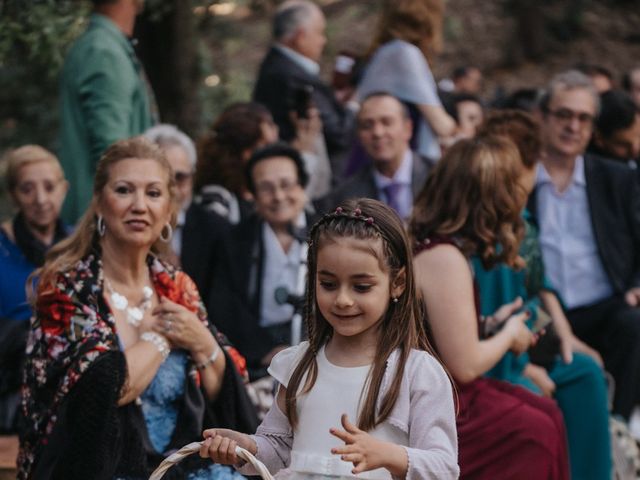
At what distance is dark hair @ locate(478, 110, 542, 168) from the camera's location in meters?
5.79

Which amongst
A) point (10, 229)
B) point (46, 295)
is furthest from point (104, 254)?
point (10, 229)

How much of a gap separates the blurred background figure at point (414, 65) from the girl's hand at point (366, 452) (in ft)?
15.2

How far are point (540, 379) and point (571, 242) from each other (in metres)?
1.34

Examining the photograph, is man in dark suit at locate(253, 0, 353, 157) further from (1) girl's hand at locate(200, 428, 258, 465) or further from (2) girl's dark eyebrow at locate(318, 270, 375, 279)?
(1) girl's hand at locate(200, 428, 258, 465)

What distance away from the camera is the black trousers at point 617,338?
6105mm

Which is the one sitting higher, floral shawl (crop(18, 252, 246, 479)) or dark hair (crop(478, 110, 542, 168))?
dark hair (crop(478, 110, 542, 168))

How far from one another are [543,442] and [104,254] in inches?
72.7

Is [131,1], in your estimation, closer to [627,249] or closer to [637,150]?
[627,249]

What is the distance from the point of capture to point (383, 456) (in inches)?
110

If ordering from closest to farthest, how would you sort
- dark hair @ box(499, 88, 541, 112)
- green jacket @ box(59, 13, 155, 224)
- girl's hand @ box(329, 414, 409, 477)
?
girl's hand @ box(329, 414, 409, 477)
green jacket @ box(59, 13, 155, 224)
dark hair @ box(499, 88, 541, 112)

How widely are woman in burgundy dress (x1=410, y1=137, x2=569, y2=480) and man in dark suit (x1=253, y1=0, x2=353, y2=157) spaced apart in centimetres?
284

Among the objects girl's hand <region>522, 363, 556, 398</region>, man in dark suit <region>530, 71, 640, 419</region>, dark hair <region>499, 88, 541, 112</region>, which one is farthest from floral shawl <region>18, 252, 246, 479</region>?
dark hair <region>499, 88, 541, 112</region>

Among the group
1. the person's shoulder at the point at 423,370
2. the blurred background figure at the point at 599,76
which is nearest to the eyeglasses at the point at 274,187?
the person's shoulder at the point at 423,370

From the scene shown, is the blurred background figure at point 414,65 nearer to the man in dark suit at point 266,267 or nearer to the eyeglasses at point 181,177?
the man in dark suit at point 266,267
